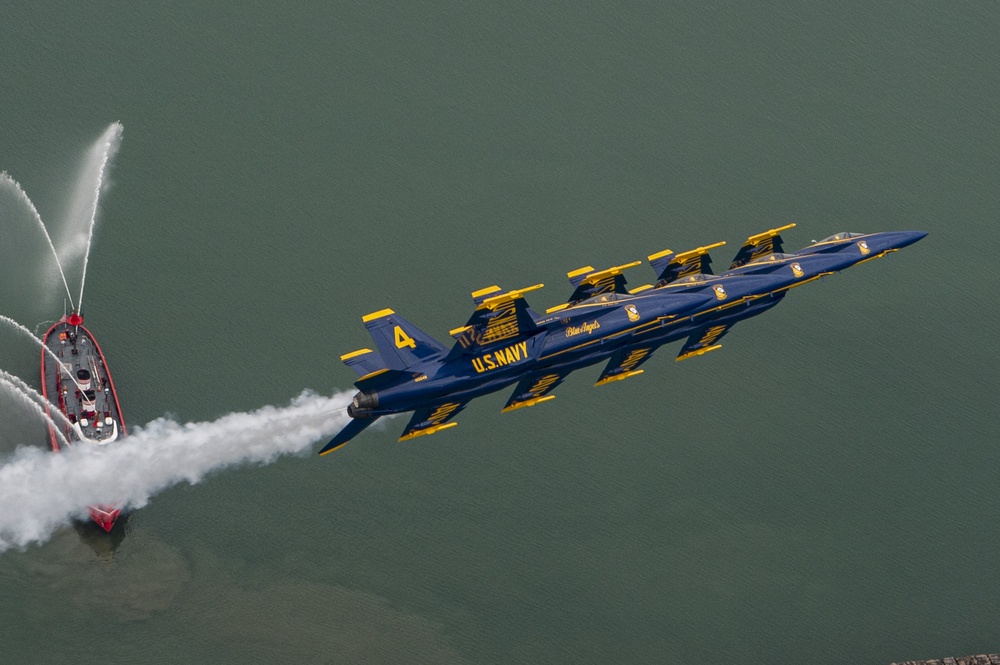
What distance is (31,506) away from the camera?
637 ft

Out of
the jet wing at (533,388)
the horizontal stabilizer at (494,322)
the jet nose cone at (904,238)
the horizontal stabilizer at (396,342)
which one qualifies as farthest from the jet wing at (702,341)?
the horizontal stabilizer at (396,342)

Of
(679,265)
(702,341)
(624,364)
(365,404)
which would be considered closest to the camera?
(365,404)

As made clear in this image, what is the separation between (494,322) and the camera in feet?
562

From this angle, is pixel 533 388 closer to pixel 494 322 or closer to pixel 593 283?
pixel 494 322

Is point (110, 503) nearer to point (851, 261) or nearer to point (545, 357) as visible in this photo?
point (545, 357)

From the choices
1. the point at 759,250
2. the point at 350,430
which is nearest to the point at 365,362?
the point at 350,430

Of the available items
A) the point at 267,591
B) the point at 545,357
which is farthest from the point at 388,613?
the point at 545,357

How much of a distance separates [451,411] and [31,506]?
44.8m

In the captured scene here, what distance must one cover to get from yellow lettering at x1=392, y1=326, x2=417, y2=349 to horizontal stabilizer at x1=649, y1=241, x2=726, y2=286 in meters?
22.8

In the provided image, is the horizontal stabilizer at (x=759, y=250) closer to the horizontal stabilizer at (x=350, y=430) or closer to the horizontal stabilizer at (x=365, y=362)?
the horizontal stabilizer at (x=365, y=362)

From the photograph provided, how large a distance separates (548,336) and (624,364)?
31.2ft

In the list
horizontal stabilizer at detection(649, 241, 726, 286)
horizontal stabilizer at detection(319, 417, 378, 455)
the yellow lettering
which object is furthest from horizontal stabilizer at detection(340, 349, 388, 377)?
horizontal stabilizer at detection(649, 241, 726, 286)

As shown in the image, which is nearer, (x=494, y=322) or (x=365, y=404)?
(x=365, y=404)

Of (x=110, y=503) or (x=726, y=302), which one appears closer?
(x=726, y=302)
